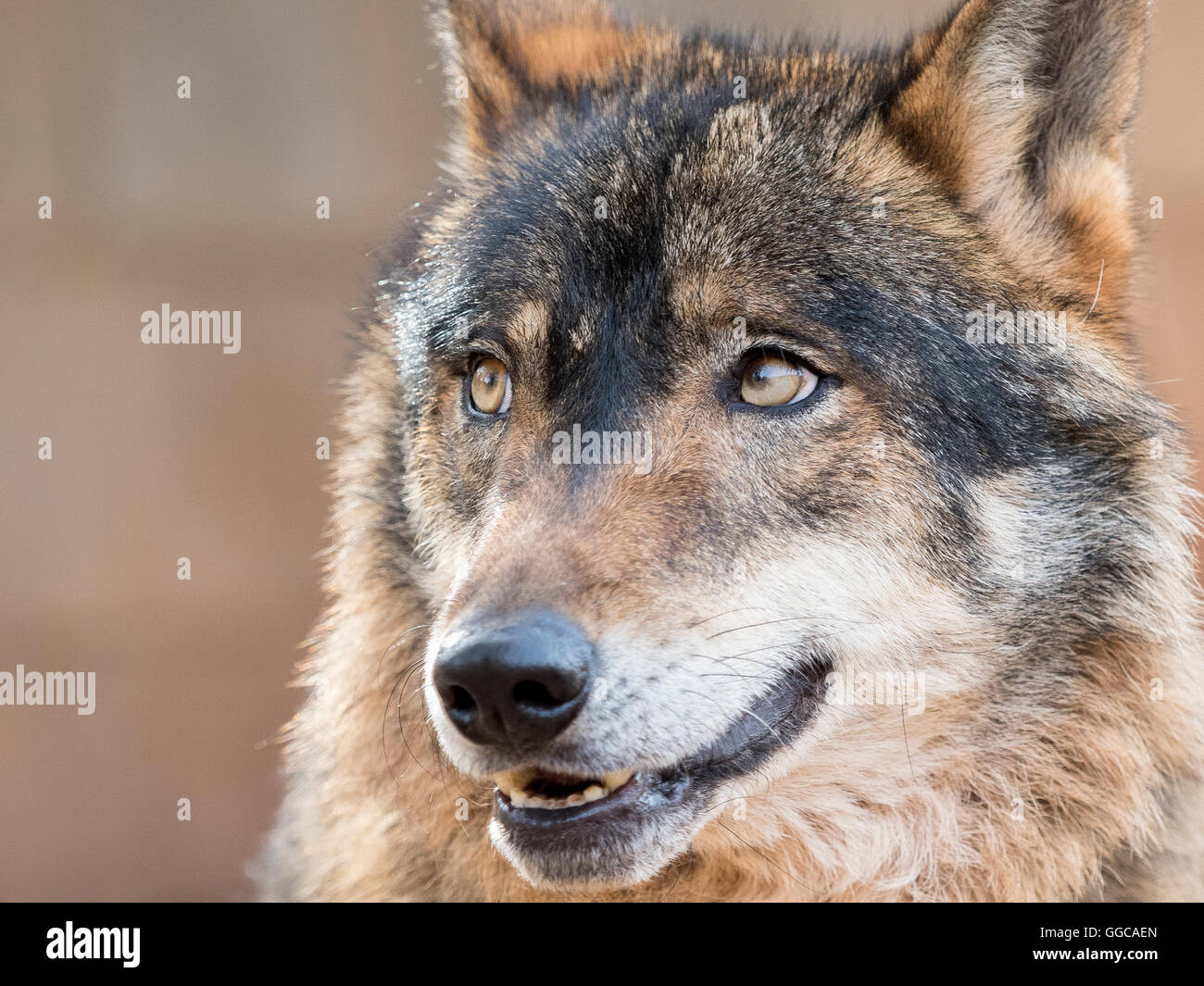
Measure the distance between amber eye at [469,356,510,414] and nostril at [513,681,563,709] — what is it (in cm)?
94

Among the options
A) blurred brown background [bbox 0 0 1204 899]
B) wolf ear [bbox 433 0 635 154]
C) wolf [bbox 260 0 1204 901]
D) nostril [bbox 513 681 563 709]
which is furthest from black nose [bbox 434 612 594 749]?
blurred brown background [bbox 0 0 1204 899]

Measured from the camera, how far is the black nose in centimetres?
200

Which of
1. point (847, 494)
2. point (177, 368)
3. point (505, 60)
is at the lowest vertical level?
point (177, 368)

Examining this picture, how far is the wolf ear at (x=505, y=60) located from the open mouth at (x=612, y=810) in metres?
1.89

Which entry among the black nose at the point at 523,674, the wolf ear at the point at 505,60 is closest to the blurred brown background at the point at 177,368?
the wolf ear at the point at 505,60

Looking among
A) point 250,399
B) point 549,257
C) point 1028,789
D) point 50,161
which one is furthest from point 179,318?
point 1028,789

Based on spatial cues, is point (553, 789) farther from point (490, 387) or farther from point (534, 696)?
point (490, 387)

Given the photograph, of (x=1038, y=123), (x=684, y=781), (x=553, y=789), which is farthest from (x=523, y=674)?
(x=1038, y=123)

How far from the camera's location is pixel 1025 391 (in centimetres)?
254

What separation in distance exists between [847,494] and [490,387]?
0.96 metres

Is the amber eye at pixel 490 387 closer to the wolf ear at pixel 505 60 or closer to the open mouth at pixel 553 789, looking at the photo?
the wolf ear at pixel 505 60

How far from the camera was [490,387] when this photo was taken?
9.27 ft

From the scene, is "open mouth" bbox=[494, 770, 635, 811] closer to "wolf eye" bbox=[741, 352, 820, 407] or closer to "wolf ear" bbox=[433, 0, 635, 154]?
"wolf eye" bbox=[741, 352, 820, 407]
